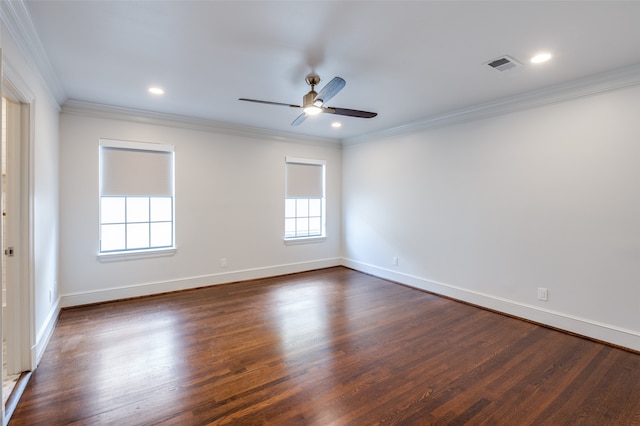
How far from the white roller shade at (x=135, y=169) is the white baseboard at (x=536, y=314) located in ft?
12.6

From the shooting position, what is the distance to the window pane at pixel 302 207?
579 cm

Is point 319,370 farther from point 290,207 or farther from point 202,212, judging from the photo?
point 290,207

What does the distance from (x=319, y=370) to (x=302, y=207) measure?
12.0 ft

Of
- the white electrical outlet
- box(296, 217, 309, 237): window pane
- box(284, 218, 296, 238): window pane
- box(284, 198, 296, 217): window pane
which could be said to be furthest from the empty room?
box(296, 217, 309, 237): window pane

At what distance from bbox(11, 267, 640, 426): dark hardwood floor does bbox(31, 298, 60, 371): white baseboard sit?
0.07 meters

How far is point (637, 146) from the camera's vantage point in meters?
2.82

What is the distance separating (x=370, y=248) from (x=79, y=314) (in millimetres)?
4239

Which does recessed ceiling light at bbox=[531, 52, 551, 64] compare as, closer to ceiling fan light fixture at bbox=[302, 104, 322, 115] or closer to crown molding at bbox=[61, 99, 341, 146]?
ceiling fan light fixture at bbox=[302, 104, 322, 115]

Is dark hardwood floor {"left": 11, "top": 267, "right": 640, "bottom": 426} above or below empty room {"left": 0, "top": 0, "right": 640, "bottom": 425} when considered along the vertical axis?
below

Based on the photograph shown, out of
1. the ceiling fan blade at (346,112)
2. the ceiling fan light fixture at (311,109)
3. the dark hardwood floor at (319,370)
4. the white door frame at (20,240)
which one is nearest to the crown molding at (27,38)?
the white door frame at (20,240)

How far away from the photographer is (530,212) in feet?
11.6

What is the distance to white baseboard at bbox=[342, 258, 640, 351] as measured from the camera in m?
2.90

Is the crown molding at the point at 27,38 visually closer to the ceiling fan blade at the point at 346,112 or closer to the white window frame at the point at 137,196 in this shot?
the white window frame at the point at 137,196

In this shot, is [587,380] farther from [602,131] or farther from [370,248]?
[370,248]
